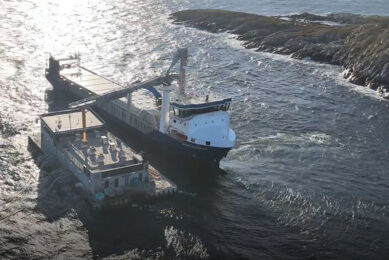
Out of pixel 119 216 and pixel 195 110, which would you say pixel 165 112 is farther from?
pixel 119 216

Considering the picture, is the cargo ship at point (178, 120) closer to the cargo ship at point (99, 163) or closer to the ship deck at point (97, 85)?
the ship deck at point (97, 85)

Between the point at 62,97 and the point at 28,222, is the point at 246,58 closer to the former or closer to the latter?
the point at 62,97

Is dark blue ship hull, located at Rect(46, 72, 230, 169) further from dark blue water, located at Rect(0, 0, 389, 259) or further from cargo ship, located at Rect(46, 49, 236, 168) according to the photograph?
dark blue water, located at Rect(0, 0, 389, 259)

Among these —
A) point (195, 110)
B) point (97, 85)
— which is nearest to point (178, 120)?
point (195, 110)

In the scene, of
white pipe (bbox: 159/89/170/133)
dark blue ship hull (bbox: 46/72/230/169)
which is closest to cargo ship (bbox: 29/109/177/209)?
dark blue ship hull (bbox: 46/72/230/169)

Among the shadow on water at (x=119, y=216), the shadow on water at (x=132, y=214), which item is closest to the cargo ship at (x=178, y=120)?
the shadow on water at (x=132, y=214)

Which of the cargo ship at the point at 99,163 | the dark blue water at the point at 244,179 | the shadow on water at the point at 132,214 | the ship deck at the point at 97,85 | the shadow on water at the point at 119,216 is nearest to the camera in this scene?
the shadow on water at the point at 119,216
